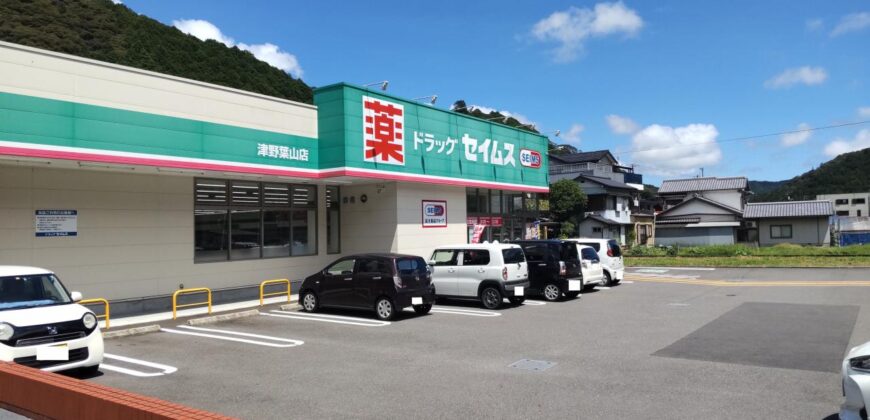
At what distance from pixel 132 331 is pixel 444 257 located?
24.0 ft

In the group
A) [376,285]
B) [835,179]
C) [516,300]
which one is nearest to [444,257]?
[516,300]

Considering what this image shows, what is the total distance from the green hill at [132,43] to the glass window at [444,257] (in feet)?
142

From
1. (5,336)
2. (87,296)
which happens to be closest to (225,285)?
(87,296)

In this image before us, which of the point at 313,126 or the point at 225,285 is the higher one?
the point at 313,126

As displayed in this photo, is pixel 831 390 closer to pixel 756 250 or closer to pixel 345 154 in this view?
pixel 345 154

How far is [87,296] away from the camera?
12203 millimetres

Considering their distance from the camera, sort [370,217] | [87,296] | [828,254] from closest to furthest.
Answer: [87,296]
[370,217]
[828,254]

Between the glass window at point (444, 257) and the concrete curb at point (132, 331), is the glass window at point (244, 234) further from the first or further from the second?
the glass window at point (444, 257)

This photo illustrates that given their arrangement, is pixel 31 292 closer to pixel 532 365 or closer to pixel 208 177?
pixel 208 177

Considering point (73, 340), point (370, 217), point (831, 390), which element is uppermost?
point (370, 217)

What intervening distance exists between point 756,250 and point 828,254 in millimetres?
3858

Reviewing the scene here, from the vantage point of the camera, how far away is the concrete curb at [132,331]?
34.1 feet

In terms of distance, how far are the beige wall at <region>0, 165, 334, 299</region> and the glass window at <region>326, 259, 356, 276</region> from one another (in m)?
3.68

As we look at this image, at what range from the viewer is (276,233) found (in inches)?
649
